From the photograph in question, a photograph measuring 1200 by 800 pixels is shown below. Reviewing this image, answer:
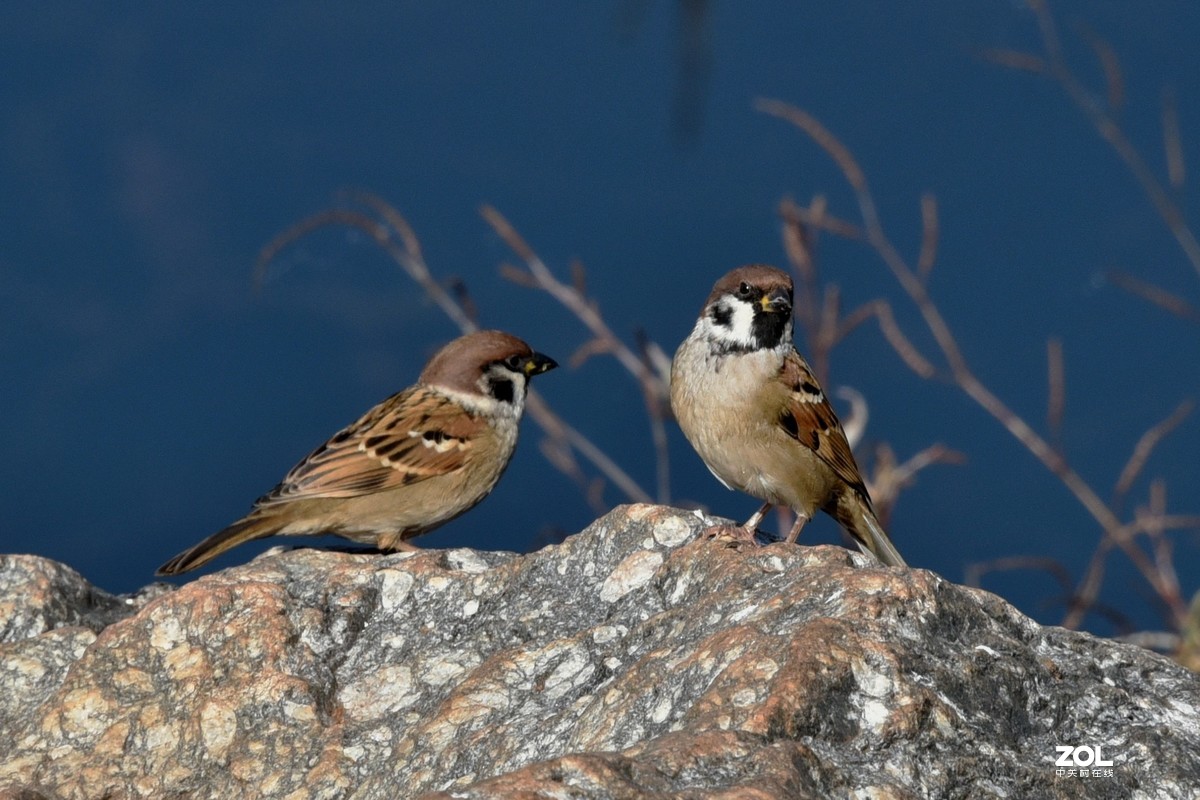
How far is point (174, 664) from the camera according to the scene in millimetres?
2344

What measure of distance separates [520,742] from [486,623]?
496 mm

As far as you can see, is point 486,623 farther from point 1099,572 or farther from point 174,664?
point 1099,572

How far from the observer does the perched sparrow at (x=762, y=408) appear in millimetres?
3826

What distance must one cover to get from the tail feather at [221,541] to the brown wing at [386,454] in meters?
0.07

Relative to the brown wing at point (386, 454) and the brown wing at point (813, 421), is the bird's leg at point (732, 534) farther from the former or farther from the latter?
the brown wing at point (386, 454)

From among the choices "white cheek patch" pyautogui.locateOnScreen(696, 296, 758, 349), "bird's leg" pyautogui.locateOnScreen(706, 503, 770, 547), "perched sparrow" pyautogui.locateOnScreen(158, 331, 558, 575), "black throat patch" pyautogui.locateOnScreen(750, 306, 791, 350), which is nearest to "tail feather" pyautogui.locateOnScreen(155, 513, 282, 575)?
"perched sparrow" pyautogui.locateOnScreen(158, 331, 558, 575)

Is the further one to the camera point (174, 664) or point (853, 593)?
point (174, 664)

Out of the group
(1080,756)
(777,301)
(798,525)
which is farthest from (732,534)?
(777,301)

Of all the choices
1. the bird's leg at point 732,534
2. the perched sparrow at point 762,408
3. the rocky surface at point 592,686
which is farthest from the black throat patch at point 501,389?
the bird's leg at point 732,534

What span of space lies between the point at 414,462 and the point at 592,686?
2.60 meters

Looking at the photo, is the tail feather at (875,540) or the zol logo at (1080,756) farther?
the tail feather at (875,540)

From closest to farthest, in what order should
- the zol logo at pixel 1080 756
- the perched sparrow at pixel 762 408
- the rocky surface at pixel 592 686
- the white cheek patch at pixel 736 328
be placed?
the rocky surface at pixel 592 686
the zol logo at pixel 1080 756
the perched sparrow at pixel 762 408
the white cheek patch at pixel 736 328

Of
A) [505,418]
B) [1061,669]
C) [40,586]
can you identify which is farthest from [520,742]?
[505,418]

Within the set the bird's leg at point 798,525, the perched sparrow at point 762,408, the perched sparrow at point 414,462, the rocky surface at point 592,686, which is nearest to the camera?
the rocky surface at point 592,686
